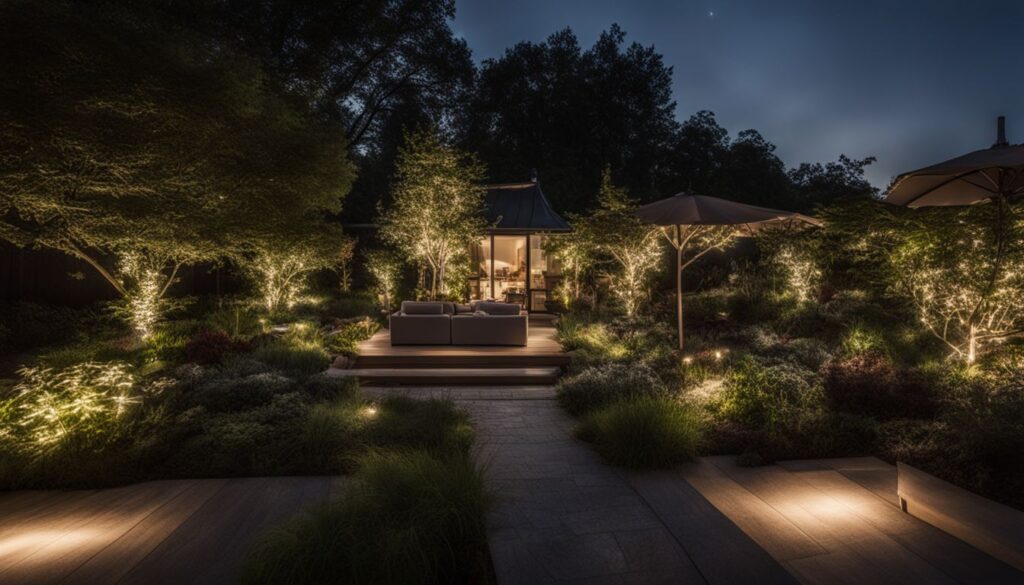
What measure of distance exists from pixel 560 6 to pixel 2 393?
2263cm

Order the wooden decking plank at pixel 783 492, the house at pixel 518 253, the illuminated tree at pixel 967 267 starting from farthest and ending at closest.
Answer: the house at pixel 518 253 < the illuminated tree at pixel 967 267 < the wooden decking plank at pixel 783 492

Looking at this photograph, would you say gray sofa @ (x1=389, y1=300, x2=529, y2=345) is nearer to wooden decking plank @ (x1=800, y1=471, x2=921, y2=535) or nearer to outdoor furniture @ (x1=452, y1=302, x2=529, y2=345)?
outdoor furniture @ (x1=452, y1=302, x2=529, y2=345)

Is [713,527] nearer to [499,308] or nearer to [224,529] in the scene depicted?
[224,529]

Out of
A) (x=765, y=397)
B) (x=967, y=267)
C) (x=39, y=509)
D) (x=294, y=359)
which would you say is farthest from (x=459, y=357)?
(x=967, y=267)

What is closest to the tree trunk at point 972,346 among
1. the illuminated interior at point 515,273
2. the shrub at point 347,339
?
the shrub at point 347,339

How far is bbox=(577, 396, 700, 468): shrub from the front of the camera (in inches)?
143

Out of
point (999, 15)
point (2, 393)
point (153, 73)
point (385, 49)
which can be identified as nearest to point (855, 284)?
point (999, 15)

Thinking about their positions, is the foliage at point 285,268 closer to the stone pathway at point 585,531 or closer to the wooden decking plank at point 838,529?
the stone pathway at point 585,531

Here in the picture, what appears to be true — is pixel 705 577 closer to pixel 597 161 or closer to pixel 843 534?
pixel 843 534

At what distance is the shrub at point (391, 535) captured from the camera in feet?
6.48

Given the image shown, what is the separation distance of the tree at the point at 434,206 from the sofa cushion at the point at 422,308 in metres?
3.60

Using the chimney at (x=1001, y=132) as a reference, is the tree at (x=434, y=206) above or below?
above

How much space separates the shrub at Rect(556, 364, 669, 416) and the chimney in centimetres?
358

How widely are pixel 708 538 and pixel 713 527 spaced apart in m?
0.14
